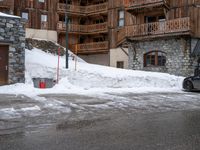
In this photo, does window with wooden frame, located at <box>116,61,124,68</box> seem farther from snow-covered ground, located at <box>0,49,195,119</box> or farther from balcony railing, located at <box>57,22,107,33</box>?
snow-covered ground, located at <box>0,49,195,119</box>

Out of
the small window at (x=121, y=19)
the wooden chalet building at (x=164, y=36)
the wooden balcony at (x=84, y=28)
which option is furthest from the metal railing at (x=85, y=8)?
the wooden chalet building at (x=164, y=36)

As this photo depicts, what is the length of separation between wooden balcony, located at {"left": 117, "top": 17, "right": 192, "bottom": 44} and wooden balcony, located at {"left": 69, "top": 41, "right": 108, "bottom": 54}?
762 centimetres

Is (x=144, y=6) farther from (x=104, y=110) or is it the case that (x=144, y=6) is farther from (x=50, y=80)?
(x=104, y=110)

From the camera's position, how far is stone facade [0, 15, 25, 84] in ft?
61.0

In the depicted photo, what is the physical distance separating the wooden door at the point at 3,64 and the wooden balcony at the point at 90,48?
862 inches

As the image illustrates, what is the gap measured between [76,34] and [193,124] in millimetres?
35475

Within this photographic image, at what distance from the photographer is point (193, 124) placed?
916 centimetres

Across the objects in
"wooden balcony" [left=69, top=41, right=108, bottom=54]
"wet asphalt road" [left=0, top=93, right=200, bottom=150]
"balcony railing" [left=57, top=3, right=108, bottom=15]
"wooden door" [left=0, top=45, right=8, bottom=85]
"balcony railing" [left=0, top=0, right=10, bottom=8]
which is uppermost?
Result: "balcony railing" [left=57, top=3, right=108, bottom=15]

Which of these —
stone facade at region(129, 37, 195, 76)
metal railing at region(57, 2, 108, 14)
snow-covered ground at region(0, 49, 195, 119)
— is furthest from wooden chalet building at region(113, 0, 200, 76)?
metal railing at region(57, 2, 108, 14)

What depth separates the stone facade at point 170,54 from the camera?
1131 inches

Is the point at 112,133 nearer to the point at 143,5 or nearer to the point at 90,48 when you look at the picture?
the point at 143,5

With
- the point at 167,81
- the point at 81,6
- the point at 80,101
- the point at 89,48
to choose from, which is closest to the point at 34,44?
the point at 89,48

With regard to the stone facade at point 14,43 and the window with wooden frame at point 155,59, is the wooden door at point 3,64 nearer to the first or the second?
the stone facade at point 14,43

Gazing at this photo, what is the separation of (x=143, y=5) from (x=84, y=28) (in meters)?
14.4
